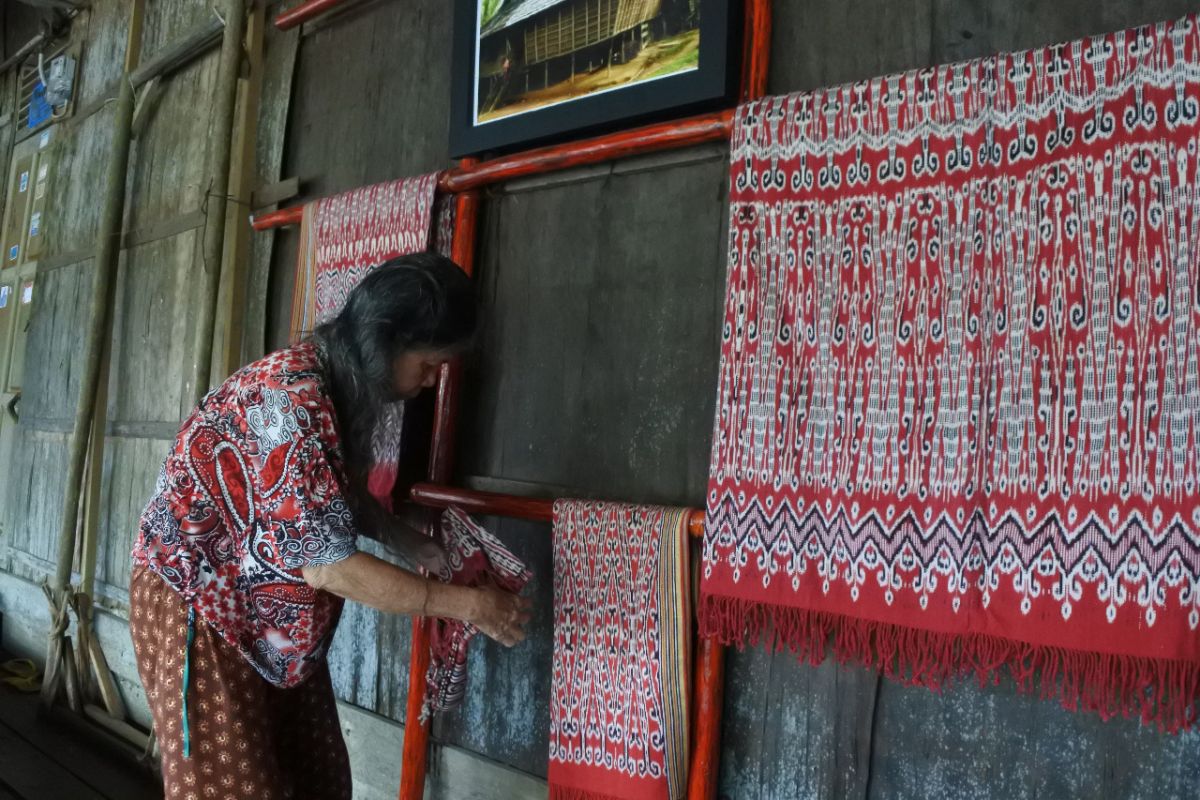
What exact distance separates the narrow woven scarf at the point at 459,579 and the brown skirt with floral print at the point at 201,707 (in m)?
0.45

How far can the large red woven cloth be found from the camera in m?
1.30

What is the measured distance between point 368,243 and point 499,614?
1.15 meters

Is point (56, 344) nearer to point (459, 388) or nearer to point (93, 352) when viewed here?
point (93, 352)

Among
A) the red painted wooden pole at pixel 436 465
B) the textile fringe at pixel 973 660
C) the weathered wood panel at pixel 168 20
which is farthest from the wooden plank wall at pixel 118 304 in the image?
the textile fringe at pixel 973 660

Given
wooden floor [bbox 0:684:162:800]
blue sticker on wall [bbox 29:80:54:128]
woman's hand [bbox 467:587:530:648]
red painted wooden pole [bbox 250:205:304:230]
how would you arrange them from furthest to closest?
blue sticker on wall [bbox 29:80:54:128], wooden floor [bbox 0:684:162:800], red painted wooden pole [bbox 250:205:304:230], woman's hand [bbox 467:587:530:648]

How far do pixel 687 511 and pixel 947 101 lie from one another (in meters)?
0.87

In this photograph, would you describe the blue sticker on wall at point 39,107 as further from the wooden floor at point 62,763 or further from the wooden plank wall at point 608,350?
the wooden floor at point 62,763

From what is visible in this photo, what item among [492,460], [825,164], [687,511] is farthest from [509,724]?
[825,164]

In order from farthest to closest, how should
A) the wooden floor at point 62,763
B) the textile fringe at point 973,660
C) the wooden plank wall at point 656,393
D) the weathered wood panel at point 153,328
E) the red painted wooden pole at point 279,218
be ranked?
the weathered wood panel at point 153,328 < the wooden floor at point 62,763 < the red painted wooden pole at point 279,218 < the wooden plank wall at point 656,393 < the textile fringe at point 973,660

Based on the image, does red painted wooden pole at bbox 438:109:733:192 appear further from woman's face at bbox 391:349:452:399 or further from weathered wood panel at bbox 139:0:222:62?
weathered wood panel at bbox 139:0:222:62

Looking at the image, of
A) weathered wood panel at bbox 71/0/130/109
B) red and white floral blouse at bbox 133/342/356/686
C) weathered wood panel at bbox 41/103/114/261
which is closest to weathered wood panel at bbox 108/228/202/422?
weathered wood panel at bbox 41/103/114/261

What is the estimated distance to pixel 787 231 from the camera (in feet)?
5.56

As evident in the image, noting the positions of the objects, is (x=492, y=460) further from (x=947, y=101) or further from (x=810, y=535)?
(x=947, y=101)

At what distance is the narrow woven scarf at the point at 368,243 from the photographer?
2.36 meters
